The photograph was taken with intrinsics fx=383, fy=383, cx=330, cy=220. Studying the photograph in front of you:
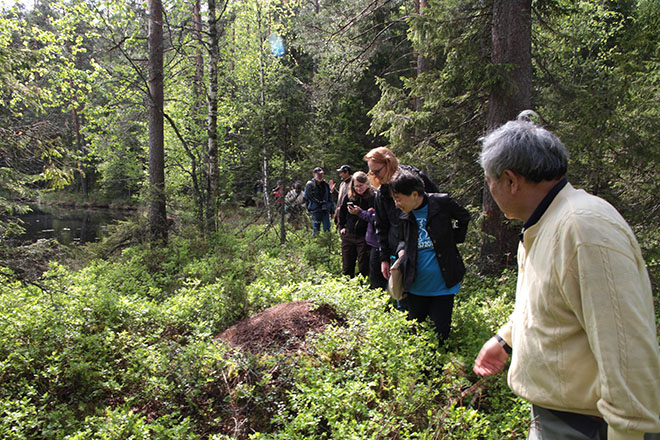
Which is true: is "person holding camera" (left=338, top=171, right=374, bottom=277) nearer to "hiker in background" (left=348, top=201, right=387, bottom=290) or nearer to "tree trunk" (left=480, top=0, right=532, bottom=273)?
"hiker in background" (left=348, top=201, right=387, bottom=290)

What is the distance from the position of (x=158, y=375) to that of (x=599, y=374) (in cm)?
378

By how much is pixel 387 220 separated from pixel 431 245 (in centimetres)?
87

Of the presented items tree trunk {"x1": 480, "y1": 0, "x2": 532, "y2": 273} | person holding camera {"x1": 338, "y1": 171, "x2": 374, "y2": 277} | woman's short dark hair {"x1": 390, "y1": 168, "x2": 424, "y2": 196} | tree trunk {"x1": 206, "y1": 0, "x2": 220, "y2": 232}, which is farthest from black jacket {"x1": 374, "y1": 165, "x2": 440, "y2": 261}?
tree trunk {"x1": 206, "y1": 0, "x2": 220, "y2": 232}

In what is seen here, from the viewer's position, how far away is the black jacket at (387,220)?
4219 millimetres

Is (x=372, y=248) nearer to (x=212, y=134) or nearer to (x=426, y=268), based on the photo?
(x=426, y=268)

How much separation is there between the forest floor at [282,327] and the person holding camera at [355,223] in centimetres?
148

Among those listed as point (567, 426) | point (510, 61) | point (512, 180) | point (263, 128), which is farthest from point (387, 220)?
point (263, 128)

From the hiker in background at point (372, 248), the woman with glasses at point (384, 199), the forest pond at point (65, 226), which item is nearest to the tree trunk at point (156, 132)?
the hiker in background at point (372, 248)

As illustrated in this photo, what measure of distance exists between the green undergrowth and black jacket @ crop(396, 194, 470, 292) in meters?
0.59

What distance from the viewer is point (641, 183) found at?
6.92 metres

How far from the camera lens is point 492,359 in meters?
2.06

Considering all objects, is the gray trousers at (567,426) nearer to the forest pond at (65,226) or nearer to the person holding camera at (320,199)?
the person holding camera at (320,199)

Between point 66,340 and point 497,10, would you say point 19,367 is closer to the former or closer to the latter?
point 66,340

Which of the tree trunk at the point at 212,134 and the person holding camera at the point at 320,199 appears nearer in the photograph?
the tree trunk at the point at 212,134
